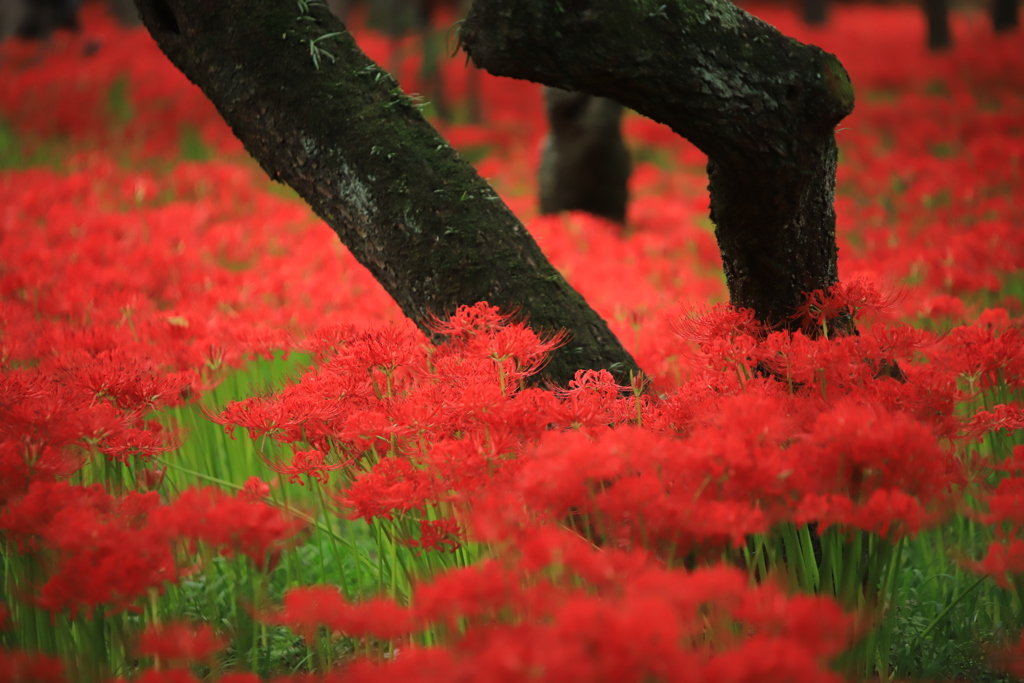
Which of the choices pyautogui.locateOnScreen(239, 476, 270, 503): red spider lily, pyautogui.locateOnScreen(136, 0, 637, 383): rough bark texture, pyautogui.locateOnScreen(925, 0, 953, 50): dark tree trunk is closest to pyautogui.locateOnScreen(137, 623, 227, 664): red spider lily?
pyautogui.locateOnScreen(239, 476, 270, 503): red spider lily

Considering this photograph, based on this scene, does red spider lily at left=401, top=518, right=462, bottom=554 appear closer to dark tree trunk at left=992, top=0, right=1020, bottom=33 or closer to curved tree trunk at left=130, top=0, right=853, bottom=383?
curved tree trunk at left=130, top=0, right=853, bottom=383

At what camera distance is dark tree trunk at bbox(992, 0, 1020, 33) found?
1502cm

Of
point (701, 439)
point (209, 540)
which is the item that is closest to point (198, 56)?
point (209, 540)

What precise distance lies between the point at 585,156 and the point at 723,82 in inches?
212

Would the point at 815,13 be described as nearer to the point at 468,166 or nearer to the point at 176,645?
the point at 468,166

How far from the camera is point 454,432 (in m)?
2.12

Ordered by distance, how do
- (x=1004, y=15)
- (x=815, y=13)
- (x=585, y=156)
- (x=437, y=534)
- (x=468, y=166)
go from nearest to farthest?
(x=437, y=534), (x=468, y=166), (x=585, y=156), (x=1004, y=15), (x=815, y=13)

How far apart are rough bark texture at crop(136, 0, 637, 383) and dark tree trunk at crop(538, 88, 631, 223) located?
16.3 ft

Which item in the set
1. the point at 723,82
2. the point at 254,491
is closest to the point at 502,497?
the point at 254,491

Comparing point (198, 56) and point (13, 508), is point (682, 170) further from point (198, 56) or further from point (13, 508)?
point (13, 508)

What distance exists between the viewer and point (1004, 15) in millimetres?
15164

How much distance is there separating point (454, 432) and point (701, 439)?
731 mm

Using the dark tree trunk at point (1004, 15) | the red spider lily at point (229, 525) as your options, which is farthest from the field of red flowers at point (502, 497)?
the dark tree trunk at point (1004, 15)

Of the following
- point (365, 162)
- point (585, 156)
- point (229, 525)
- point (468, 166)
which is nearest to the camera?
point (229, 525)
